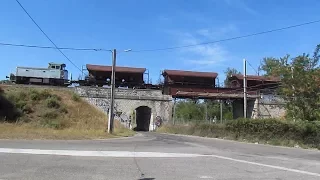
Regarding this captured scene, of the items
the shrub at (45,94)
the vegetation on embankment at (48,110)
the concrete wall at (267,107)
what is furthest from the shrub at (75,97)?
the concrete wall at (267,107)

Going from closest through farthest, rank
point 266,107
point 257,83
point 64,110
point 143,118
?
point 64,110 → point 257,83 → point 266,107 → point 143,118

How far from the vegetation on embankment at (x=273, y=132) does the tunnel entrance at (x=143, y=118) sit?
1178 inches

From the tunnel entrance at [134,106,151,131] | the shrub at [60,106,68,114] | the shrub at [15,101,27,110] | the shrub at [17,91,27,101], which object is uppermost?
the shrub at [17,91,27,101]

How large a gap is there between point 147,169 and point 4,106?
3516 cm

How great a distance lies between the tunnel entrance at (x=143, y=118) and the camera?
229 feet

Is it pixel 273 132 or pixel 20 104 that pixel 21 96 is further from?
pixel 273 132

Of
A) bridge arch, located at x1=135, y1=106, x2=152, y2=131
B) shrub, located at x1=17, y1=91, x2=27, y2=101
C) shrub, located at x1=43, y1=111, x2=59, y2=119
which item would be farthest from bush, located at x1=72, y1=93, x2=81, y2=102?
bridge arch, located at x1=135, y1=106, x2=152, y2=131

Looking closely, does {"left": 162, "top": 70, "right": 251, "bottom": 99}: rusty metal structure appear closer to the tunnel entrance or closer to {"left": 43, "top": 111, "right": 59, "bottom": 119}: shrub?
the tunnel entrance

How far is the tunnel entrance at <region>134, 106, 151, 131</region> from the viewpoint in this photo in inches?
2744

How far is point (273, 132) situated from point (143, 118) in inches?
1824

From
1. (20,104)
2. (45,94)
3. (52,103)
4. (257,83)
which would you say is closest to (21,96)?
(20,104)

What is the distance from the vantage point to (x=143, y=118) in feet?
246

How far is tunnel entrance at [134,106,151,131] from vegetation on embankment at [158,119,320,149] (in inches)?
1178

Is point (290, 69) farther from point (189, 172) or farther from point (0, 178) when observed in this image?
point (0, 178)
